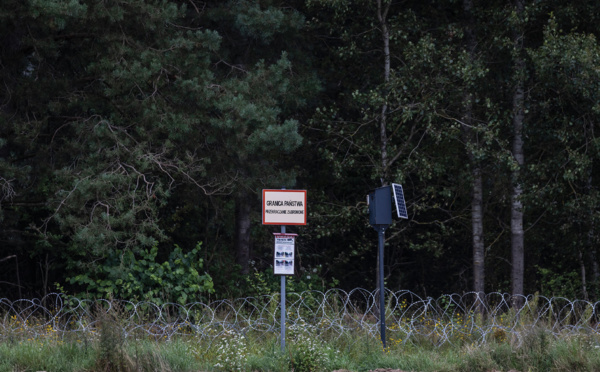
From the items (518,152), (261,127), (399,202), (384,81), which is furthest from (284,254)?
(518,152)

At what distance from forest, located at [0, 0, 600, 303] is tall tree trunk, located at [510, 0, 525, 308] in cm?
4

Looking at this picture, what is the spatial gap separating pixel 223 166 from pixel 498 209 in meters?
7.72

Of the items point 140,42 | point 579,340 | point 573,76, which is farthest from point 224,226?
point 579,340

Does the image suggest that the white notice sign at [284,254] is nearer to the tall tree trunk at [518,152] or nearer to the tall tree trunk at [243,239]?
the tall tree trunk at [518,152]

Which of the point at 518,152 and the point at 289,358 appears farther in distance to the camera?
the point at 518,152

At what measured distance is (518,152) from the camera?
15.0 meters

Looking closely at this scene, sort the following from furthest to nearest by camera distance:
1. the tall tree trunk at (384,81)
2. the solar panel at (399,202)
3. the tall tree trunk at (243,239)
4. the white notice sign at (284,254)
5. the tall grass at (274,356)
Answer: the tall tree trunk at (243,239), the tall tree trunk at (384,81), the solar panel at (399,202), the white notice sign at (284,254), the tall grass at (274,356)

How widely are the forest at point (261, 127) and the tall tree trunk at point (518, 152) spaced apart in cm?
4

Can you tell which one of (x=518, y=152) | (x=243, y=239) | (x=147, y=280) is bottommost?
(x=147, y=280)

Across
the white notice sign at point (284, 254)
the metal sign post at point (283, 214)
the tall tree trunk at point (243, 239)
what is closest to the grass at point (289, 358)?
the metal sign post at point (283, 214)

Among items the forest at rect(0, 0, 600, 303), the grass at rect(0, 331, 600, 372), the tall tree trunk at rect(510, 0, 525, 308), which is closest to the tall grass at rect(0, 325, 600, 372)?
the grass at rect(0, 331, 600, 372)

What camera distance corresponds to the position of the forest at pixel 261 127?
1283cm

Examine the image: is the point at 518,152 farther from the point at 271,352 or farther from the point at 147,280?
the point at 271,352

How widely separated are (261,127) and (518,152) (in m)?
5.42
